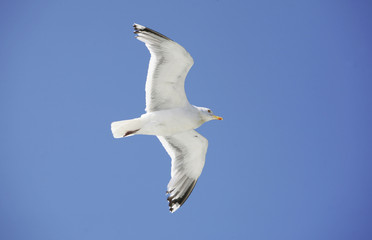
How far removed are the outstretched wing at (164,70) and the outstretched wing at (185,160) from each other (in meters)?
0.67

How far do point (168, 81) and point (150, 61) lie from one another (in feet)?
1.47

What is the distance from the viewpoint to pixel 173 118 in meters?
6.05

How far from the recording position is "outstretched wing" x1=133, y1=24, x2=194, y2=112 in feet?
18.4

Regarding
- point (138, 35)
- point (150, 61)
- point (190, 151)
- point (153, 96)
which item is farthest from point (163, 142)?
point (138, 35)

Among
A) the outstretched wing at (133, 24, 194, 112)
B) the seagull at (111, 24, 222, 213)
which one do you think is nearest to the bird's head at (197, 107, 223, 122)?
the seagull at (111, 24, 222, 213)

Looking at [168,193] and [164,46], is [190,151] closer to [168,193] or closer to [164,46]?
[168,193]

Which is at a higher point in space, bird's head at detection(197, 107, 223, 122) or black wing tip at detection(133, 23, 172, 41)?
black wing tip at detection(133, 23, 172, 41)

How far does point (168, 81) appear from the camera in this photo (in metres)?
6.06

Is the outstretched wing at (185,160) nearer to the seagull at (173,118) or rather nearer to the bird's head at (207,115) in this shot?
the seagull at (173,118)

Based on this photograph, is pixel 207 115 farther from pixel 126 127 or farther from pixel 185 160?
pixel 126 127

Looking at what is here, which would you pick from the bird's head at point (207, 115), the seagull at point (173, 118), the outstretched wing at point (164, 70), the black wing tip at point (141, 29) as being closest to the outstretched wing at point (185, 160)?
the seagull at point (173, 118)

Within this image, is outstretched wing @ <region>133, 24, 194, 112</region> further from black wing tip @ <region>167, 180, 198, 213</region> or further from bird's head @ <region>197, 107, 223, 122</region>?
black wing tip @ <region>167, 180, 198, 213</region>

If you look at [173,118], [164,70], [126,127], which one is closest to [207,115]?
[173,118]

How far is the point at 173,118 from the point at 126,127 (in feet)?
2.48
